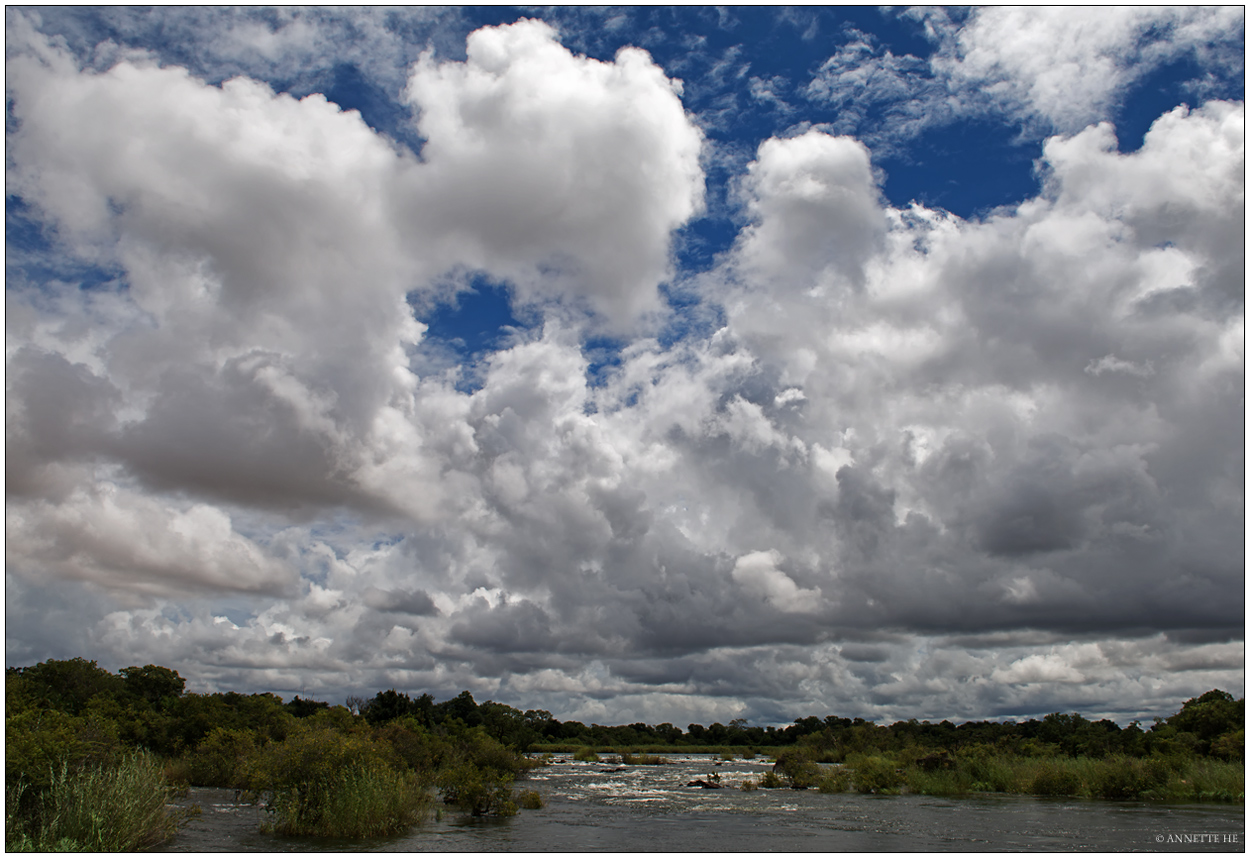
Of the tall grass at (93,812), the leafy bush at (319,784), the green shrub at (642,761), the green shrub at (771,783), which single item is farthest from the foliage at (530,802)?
the green shrub at (642,761)

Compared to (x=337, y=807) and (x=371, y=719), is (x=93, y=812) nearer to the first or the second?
(x=337, y=807)

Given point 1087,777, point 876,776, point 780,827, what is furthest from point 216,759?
point 1087,777

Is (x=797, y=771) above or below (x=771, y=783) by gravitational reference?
above

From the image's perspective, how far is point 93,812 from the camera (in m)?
26.2

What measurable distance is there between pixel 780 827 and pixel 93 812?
1484 inches

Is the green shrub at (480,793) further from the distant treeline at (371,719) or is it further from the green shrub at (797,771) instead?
the green shrub at (797,771)

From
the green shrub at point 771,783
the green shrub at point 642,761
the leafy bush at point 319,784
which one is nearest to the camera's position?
the leafy bush at point 319,784

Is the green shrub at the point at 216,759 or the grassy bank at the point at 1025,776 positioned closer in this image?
the grassy bank at the point at 1025,776

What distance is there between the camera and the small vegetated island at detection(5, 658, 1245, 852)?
27.4m

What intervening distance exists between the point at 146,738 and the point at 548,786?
4093cm

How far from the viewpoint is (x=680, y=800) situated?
67.7 meters

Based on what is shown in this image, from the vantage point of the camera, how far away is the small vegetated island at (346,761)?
89.9 ft

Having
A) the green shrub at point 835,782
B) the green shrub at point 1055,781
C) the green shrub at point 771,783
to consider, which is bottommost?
the green shrub at point 771,783

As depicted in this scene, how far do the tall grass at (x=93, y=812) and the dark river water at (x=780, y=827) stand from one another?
4921 millimetres
